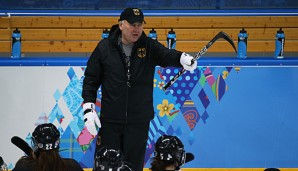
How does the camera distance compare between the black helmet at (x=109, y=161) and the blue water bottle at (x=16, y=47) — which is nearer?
the black helmet at (x=109, y=161)

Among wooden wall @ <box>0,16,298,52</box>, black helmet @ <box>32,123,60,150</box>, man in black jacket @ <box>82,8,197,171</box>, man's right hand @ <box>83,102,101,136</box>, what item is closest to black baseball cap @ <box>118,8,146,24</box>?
man in black jacket @ <box>82,8,197,171</box>

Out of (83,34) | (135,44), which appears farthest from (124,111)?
(83,34)

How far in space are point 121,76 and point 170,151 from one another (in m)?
1.38

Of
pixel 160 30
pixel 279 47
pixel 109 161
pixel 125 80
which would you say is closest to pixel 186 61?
pixel 125 80

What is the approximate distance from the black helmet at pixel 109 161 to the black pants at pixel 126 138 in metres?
1.50

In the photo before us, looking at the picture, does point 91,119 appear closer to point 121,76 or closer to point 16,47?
point 121,76

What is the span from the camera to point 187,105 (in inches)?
247

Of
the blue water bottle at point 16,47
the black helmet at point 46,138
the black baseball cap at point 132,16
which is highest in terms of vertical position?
the black baseball cap at point 132,16

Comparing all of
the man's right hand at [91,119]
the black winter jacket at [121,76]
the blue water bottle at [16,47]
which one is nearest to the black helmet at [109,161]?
the man's right hand at [91,119]

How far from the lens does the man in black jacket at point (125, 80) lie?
4797 mm

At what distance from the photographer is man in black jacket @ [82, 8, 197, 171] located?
480 centimetres

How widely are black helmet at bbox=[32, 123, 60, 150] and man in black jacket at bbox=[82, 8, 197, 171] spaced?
0.84 m

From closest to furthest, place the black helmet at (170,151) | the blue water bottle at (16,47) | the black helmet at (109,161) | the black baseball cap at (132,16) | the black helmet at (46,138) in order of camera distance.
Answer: the black helmet at (109,161)
the black helmet at (170,151)
the black helmet at (46,138)
the black baseball cap at (132,16)
the blue water bottle at (16,47)

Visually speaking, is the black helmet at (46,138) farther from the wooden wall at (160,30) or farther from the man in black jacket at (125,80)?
the wooden wall at (160,30)
